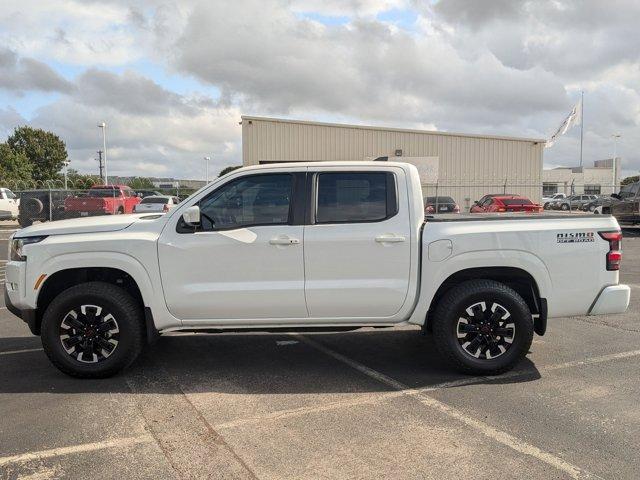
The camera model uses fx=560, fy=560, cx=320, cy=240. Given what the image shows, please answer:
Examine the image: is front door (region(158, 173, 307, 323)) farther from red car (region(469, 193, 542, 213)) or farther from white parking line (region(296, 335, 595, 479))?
red car (region(469, 193, 542, 213))

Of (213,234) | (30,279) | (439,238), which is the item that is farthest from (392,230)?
(30,279)

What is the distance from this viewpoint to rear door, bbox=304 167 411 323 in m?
4.71

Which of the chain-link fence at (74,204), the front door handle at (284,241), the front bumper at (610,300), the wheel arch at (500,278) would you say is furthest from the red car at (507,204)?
the front door handle at (284,241)

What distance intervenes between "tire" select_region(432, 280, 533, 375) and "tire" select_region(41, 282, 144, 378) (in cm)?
264

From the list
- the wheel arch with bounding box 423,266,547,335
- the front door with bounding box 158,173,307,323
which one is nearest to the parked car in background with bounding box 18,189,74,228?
the front door with bounding box 158,173,307,323

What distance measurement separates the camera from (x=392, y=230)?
4.75 m

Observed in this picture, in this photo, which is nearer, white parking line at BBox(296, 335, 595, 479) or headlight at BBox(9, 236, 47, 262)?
white parking line at BBox(296, 335, 595, 479)

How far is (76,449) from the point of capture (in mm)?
3553

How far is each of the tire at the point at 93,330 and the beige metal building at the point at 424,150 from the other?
25171 mm

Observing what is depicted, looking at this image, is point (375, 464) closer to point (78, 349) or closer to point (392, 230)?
point (392, 230)

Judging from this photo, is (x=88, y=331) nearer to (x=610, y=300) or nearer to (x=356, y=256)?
(x=356, y=256)

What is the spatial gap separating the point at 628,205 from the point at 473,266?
19.1 m

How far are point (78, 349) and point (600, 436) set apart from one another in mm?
4100

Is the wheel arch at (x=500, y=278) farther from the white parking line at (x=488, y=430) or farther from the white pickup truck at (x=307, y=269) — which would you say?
the white parking line at (x=488, y=430)
